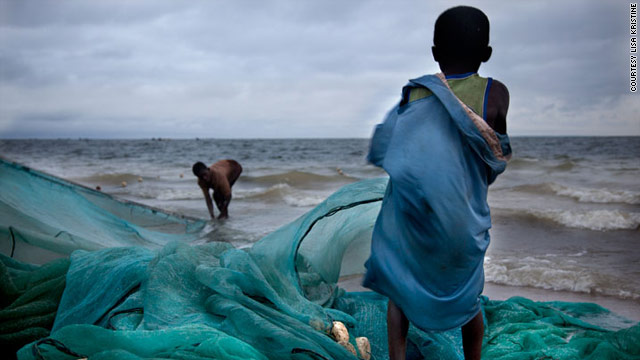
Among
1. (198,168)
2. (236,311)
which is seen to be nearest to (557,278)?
(236,311)

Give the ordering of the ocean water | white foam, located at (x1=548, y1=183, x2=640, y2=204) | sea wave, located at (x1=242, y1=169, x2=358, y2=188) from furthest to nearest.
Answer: sea wave, located at (x1=242, y1=169, x2=358, y2=188) < white foam, located at (x1=548, y1=183, x2=640, y2=204) < the ocean water

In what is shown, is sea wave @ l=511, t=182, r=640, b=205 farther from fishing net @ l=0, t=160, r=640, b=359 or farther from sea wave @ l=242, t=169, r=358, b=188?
Answer: fishing net @ l=0, t=160, r=640, b=359

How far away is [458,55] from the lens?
1.76m

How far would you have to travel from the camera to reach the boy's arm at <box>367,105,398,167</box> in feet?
6.07

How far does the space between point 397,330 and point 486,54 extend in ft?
3.63

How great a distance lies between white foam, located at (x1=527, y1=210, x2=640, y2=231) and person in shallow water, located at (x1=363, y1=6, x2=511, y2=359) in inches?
264

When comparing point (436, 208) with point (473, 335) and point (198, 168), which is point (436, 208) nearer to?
point (473, 335)

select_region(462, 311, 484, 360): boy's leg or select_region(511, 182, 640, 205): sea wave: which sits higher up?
select_region(462, 311, 484, 360): boy's leg

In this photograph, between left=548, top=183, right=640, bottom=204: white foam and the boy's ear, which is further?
left=548, top=183, right=640, bottom=204: white foam

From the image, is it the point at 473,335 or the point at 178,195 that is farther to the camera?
the point at 178,195

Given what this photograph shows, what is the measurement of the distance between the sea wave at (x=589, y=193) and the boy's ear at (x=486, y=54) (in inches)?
415

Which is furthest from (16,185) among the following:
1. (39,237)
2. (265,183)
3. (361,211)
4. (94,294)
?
(265,183)

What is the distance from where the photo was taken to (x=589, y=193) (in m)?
11.5

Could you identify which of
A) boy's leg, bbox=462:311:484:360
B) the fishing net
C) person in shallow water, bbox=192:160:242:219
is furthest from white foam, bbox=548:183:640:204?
boy's leg, bbox=462:311:484:360
